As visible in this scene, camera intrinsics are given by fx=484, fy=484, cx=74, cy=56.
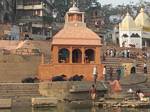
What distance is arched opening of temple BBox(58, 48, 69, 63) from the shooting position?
34500 mm

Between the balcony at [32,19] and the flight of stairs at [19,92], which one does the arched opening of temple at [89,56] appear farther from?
the balcony at [32,19]

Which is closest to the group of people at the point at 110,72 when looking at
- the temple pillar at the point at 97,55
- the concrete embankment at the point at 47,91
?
the temple pillar at the point at 97,55

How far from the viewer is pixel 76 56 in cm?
3522

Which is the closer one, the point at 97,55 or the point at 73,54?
the point at 97,55

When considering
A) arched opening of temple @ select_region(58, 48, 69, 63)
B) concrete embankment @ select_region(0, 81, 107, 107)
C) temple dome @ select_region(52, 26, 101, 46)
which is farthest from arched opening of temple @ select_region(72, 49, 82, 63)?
concrete embankment @ select_region(0, 81, 107, 107)

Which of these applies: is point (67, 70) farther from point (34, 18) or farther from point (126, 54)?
point (34, 18)

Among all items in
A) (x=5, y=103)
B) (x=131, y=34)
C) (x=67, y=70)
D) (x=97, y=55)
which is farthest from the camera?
(x=131, y=34)

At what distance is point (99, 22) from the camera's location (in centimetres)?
7112

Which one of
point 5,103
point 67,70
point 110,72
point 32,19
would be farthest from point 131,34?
point 5,103

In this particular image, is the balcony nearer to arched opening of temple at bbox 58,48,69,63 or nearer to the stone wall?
arched opening of temple at bbox 58,48,69,63

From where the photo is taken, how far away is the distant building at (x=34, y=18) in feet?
182

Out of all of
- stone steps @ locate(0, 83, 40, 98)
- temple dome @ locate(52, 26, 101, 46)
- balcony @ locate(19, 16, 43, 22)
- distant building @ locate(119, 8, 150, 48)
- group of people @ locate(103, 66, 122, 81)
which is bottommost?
stone steps @ locate(0, 83, 40, 98)

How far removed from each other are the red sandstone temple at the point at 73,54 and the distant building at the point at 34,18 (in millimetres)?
17954

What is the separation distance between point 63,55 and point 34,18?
24172 mm
